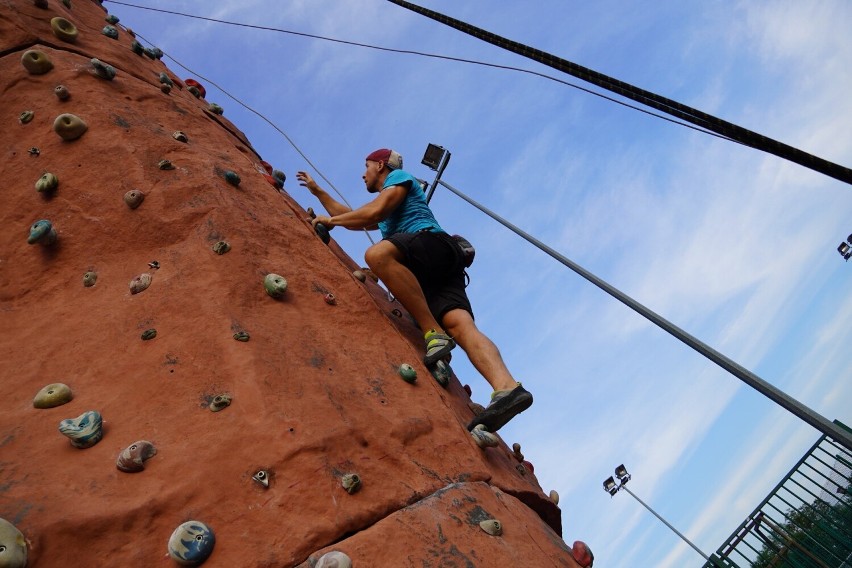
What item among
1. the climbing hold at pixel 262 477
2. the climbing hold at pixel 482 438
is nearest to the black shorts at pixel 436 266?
the climbing hold at pixel 482 438

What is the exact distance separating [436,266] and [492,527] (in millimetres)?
1695

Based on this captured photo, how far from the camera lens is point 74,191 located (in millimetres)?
3322

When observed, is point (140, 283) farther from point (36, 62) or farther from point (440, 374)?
point (36, 62)

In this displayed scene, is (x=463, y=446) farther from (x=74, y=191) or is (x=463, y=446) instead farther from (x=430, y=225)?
(x=74, y=191)

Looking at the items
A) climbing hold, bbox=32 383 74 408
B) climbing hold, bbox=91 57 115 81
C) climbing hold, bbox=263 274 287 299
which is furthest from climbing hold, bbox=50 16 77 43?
climbing hold, bbox=32 383 74 408

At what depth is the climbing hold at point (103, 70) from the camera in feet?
12.9

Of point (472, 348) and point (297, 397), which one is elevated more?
point (472, 348)

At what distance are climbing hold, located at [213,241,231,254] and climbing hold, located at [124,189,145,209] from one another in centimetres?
54

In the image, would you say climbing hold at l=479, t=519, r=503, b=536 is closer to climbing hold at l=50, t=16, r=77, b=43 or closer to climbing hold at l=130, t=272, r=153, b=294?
climbing hold at l=130, t=272, r=153, b=294

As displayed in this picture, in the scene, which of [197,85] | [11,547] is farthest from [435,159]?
[11,547]

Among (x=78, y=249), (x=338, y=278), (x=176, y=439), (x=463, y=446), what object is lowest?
(x=176, y=439)

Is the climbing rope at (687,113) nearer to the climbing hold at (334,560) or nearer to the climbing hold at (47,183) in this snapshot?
the climbing hold at (334,560)

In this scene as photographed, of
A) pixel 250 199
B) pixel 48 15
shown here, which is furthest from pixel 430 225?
pixel 48 15

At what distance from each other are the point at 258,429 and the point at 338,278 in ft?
4.51
